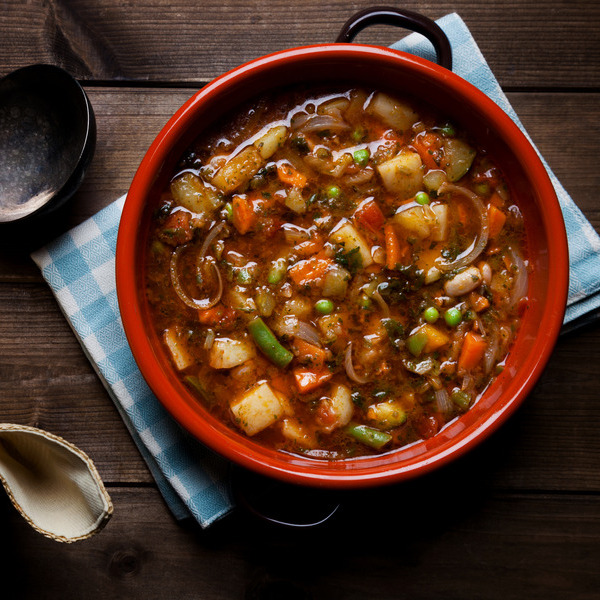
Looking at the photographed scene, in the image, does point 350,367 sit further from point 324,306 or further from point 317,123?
point 317,123

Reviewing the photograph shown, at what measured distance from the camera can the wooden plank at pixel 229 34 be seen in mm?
2982

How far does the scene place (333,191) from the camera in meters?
2.57

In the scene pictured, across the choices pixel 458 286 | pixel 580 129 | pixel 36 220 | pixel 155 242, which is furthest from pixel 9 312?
pixel 580 129

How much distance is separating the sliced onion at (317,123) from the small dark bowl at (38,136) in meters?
0.97

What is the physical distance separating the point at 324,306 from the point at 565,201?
1324 mm

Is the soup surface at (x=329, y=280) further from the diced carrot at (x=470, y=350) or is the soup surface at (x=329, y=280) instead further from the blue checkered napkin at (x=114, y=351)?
the blue checkered napkin at (x=114, y=351)

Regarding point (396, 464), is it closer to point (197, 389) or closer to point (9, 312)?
point (197, 389)

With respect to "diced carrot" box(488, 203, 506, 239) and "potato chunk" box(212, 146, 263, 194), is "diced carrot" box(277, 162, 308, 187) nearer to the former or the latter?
"potato chunk" box(212, 146, 263, 194)

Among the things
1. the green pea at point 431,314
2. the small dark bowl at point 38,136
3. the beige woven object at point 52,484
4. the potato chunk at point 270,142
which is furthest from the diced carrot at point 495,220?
the beige woven object at point 52,484

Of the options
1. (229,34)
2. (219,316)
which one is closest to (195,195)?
(219,316)

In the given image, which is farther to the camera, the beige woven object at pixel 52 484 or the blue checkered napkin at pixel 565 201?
the blue checkered napkin at pixel 565 201

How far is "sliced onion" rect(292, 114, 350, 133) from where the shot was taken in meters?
2.60

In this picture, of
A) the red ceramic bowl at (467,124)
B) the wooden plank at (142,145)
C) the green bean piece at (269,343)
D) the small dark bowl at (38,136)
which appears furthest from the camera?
the wooden plank at (142,145)

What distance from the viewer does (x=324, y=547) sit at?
302 cm
